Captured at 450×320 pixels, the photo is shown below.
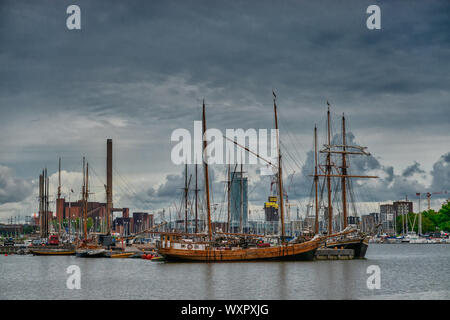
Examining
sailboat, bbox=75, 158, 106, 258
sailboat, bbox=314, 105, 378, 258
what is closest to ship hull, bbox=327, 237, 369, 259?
sailboat, bbox=314, 105, 378, 258

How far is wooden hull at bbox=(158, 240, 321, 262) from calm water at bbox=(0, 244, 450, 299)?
3315 mm

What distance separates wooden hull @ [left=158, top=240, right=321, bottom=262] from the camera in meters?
90.1

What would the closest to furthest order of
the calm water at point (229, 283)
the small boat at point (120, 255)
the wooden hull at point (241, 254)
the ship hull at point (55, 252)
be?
the calm water at point (229, 283) → the wooden hull at point (241, 254) → the small boat at point (120, 255) → the ship hull at point (55, 252)

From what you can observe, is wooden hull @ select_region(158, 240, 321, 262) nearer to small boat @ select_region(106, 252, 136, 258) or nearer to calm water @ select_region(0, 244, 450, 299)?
calm water @ select_region(0, 244, 450, 299)

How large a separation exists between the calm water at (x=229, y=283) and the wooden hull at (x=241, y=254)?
3.32 metres

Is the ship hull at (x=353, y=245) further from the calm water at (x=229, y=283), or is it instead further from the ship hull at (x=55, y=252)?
the ship hull at (x=55, y=252)

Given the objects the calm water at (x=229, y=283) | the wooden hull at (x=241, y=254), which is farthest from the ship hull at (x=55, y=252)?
the wooden hull at (x=241, y=254)

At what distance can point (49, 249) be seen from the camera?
140 metres

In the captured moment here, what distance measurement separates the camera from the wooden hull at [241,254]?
90062 millimetres

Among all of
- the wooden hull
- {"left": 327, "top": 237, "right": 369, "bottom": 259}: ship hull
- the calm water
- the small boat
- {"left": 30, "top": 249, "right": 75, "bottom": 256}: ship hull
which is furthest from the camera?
{"left": 30, "top": 249, "right": 75, "bottom": 256}: ship hull
